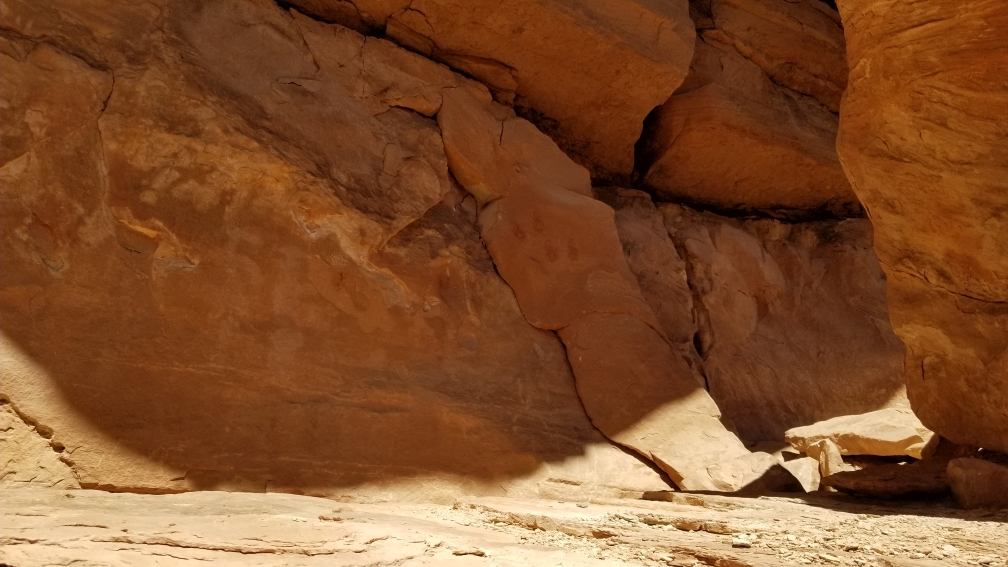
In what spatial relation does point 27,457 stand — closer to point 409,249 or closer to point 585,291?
point 409,249

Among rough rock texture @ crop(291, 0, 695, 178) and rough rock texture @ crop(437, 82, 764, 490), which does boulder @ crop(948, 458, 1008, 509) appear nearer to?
rough rock texture @ crop(437, 82, 764, 490)

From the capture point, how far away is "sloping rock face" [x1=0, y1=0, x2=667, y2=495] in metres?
3.28

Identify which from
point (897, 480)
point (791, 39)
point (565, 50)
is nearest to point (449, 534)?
point (897, 480)

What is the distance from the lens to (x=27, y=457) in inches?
116

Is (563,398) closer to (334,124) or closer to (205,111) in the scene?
(334,124)

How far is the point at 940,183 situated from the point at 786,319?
305 cm

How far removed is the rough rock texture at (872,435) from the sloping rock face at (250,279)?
1615mm

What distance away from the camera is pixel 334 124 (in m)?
4.45

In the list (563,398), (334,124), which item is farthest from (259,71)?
(563,398)

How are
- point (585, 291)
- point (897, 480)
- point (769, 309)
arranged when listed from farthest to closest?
point (769, 309), point (585, 291), point (897, 480)

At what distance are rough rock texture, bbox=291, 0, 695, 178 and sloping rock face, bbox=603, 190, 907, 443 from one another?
24.9 inches

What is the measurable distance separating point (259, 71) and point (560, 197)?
1948 mm

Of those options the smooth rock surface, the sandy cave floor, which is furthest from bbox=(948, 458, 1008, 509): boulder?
the smooth rock surface

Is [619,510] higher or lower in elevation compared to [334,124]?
lower
